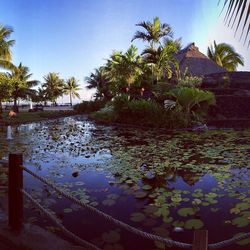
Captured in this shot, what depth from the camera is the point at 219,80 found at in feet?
89.8

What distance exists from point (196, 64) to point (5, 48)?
18.3m

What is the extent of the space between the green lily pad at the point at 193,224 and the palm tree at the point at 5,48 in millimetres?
25994

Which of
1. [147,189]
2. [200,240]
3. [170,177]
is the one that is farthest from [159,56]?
[200,240]

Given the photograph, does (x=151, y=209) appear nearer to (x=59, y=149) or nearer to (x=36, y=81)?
(x=59, y=149)

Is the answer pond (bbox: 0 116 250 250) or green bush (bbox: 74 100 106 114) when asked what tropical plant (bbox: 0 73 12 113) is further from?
pond (bbox: 0 116 250 250)

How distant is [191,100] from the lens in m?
16.7

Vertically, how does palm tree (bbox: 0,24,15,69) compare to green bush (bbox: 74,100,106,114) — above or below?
above

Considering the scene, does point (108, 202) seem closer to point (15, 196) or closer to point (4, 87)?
point (15, 196)

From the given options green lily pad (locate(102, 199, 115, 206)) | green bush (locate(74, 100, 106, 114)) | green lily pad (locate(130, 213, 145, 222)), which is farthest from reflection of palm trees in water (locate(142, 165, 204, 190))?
green bush (locate(74, 100, 106, 114))

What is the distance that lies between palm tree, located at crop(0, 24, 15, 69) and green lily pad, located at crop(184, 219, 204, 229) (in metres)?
26.0

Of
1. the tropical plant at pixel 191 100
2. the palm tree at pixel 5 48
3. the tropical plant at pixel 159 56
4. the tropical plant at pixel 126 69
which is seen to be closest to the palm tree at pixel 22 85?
the palm tree at pixel 5 48

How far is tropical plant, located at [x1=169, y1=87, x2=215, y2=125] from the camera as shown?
16375 millimetres

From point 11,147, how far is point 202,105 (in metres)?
11.6

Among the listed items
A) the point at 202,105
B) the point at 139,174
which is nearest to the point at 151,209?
the point at 139,174
